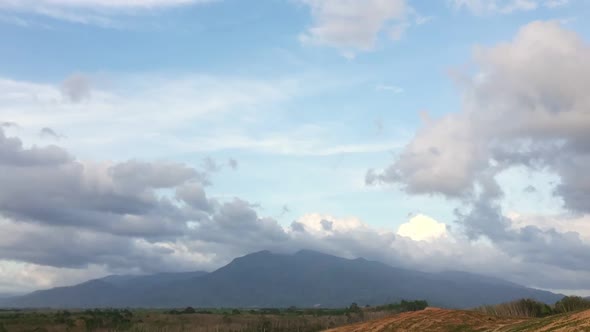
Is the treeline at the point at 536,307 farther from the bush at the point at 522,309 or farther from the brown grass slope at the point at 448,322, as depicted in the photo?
the brown grass slope at the point at 448,322

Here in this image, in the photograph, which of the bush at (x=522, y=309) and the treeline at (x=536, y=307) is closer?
the treeline at (x=536, y=307)

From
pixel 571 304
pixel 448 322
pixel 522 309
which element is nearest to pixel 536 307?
pixel 522 309

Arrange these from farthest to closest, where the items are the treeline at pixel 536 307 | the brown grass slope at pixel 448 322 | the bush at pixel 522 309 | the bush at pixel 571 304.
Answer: the bush at pixel 522 309 < the treeline at pixel 536 307 < the bush at pixel 571 304 < the brown grass slope at pixel 448 322

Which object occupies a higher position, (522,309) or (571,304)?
(571,304)

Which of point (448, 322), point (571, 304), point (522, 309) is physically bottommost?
point (448, 322)

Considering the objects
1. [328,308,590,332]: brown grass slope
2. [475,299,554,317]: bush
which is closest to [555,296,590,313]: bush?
[475,299,554,317]: bush

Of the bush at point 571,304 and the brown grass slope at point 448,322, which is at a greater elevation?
the bush at point 571,304

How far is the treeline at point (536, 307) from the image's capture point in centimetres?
4825

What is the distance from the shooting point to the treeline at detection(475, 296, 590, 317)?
4825cm

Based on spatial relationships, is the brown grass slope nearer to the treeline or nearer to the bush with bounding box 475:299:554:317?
the bush with bounding box 475:299:554:317

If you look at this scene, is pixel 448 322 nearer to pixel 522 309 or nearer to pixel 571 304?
pixel 522 309

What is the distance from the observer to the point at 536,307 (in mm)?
49469

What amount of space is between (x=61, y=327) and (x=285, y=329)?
37.0 m

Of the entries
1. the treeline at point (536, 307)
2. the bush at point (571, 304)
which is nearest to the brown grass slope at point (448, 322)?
the treeline at point (536, 307)
